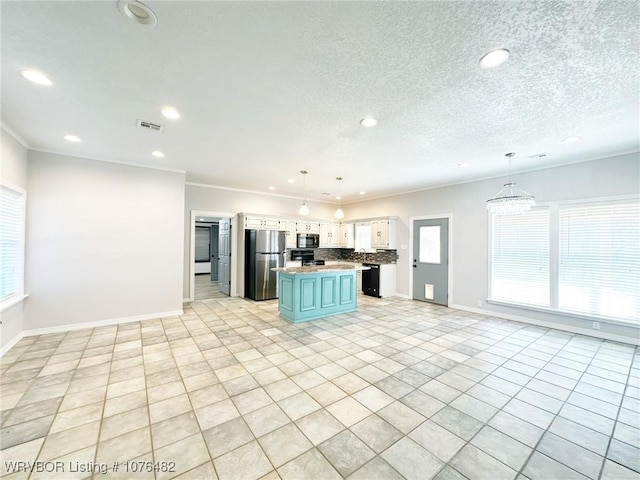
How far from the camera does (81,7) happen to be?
1510mm

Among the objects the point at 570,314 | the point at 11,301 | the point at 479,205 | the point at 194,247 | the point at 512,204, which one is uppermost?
the point at 479,205

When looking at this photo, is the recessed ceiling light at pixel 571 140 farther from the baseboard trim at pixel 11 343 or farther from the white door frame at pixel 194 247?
the baseboard trim at pixel 11 343

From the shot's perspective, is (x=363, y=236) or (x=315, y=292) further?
(x=363, y=236)

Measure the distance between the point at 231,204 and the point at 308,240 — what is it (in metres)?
2.39

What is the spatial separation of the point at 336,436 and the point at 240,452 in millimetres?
700

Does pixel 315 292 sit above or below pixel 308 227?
below

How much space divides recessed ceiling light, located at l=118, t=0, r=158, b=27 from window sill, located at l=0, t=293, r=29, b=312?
12.5ft

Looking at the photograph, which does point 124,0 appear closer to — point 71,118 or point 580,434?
point 71,118

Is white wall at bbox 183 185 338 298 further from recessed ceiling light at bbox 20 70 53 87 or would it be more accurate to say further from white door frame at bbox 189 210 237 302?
recessed ceiling light at bbox 20 70 53 87

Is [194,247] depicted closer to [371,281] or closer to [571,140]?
[371,281]

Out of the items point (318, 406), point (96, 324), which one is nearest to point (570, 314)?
point (318, 406)

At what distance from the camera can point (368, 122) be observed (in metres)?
2.91

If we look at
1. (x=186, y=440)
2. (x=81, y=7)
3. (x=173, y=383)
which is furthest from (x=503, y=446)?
(x=81, y=7)

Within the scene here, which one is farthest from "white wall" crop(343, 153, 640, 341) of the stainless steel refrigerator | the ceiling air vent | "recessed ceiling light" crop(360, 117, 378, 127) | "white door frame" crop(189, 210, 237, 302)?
the ceiling air vent
